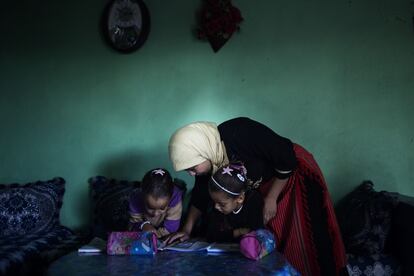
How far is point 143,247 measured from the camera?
1589 mm

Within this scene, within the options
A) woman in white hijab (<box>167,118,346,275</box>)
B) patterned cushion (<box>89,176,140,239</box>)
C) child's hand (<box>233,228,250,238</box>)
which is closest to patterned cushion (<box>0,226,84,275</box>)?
patterned cushion (<box>89,176,140,239</box>)

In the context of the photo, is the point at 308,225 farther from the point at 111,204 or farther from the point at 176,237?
the point at 111,204

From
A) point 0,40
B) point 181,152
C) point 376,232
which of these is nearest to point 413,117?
point 376,232

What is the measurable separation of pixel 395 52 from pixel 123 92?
1957mm

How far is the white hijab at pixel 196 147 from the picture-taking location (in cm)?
177

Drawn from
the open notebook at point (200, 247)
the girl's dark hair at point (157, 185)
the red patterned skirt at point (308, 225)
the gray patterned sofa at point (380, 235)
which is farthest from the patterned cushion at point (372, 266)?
the girl's dark hair at point (157, 185)

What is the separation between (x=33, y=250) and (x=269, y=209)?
156cm

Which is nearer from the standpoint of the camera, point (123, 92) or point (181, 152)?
point (181, 152)

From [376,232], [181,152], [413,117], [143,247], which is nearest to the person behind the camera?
[143,247]

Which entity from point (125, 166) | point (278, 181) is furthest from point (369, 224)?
point (125, 166)

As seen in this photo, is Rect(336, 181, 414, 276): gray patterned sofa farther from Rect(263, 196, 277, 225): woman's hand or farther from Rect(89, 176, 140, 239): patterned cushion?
Rect(89, 176, 140, 239): patterned cushion

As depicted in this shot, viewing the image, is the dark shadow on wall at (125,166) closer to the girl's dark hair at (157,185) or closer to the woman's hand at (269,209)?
the girl's dark hair at (157,185)

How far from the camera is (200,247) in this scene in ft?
5.36

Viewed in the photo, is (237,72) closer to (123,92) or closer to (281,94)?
(281,94)
